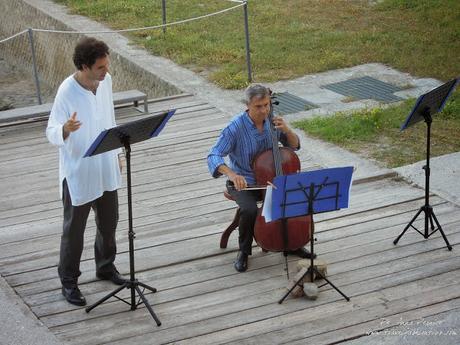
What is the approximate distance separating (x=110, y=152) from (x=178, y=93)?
203 inches

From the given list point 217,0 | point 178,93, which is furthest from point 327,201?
point 217,0

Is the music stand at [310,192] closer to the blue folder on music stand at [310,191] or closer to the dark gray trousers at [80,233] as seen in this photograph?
the blue folder on music stand at [310,191]

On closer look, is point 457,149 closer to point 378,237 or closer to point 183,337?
point 378,237

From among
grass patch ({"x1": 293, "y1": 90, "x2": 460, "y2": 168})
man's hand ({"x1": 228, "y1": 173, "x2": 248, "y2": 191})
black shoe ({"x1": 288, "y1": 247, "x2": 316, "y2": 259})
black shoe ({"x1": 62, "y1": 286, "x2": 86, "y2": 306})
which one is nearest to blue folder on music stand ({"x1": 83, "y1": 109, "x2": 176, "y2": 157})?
man's hand ({"x1": 228, "y1": 173, "x2": 248, "y2": 191})

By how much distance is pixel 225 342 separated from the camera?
5.65m

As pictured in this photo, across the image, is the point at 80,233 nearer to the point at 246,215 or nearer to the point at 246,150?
the point at 246,215

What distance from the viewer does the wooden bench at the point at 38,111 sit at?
9930 millimetres

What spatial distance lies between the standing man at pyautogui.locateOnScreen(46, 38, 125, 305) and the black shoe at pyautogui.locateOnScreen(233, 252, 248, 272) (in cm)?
92

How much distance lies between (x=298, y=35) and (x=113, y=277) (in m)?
7.28

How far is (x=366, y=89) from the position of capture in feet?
35.3

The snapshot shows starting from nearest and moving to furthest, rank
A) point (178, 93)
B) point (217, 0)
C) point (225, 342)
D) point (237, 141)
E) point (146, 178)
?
point (225, 342) → point (237, 141) → point (146, 178) → point (178, 93) → point (217, 0)

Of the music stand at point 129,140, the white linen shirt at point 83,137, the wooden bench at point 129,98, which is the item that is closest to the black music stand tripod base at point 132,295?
the music stand at point 129,140

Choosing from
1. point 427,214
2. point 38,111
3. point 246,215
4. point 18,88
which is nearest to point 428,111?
point 427,214

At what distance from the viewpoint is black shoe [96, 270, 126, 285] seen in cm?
642
